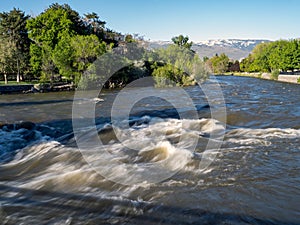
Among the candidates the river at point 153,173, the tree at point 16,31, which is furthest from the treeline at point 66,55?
the river at point 153,173

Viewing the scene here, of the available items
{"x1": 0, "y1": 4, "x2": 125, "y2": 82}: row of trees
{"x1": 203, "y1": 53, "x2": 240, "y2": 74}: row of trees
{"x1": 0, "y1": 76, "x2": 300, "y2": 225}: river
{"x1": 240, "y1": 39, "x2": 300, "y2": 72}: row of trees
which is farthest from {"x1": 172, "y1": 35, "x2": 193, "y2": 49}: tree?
{"x1": 0, "y1": 76, "x2": 300, "y2": 225}: river

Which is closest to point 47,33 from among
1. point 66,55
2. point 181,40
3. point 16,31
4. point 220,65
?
point 16,31

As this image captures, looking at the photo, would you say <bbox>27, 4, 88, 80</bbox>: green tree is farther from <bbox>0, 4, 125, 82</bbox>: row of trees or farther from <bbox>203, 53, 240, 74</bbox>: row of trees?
<bbox>203, 53, 240, 74</bbox>: row of trees

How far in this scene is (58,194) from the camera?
250 inches

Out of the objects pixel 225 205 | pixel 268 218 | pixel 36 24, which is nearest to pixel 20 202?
pixel 225 205

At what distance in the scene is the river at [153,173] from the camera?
5.46 metres

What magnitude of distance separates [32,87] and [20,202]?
29.3 metres

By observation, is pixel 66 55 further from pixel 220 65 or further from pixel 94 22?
pixel 220 65

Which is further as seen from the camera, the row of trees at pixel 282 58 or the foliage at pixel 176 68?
the row of trees at pixel 282 58

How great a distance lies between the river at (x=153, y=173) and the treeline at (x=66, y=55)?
68.0ft

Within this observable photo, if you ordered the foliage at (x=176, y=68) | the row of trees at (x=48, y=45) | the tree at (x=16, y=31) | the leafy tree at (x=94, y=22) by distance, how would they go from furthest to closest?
the leafy tree at (x=94, y=22), the tree at (x=16, y=31), the foliage at (x=176, y=68), the row of trees at (x=48, y=45)

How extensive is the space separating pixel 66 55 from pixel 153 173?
28376 mm

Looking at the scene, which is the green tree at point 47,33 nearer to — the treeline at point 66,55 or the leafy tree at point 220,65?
the treeline at point 66,55

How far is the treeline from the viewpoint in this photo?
1300 inches
